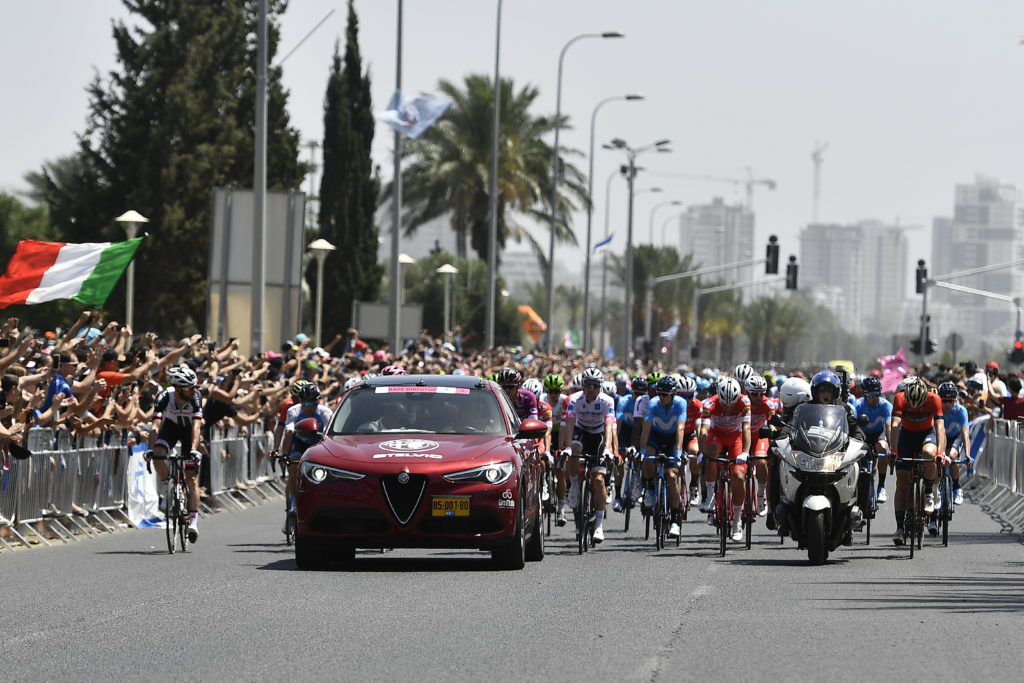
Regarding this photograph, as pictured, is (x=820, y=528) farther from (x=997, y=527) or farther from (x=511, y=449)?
(x=997, y=527)

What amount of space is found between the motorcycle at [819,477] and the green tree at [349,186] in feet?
132

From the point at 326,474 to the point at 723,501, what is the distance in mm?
4572

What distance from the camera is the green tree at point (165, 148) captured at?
165ft

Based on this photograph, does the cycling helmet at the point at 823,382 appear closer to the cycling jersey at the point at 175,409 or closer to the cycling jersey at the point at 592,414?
the cycling jersey at the point at 592,414

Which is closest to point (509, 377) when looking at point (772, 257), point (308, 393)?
point (308, 393)

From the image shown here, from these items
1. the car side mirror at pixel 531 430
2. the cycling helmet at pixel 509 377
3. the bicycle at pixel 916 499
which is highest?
the cycling helmet at pixel 509 377

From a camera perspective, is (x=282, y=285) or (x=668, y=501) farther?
(x=282, y=285)

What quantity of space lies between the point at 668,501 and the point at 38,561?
237 inches

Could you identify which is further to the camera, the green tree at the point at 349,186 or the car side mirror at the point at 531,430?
the green tree at the point at 349,186

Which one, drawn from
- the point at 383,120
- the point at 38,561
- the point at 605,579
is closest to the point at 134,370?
the point at 38,561

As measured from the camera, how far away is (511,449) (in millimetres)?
15398

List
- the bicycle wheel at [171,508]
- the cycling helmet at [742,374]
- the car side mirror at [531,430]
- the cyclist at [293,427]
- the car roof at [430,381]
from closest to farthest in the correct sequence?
1. the car side mirror at [531,430]
2. the car roof at [430,381]
3. the bicycle wheel at [171,508]
4. the cyclist at [293,427]
5. the cycling helmet at [742,374]

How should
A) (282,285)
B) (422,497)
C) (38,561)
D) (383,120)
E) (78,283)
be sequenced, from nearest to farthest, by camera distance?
(422,497) < (38,561) < (78,283) < (282,285) < (383,120)

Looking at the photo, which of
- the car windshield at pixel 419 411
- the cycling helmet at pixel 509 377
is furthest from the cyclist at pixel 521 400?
the car windshield at pixel 419 411
